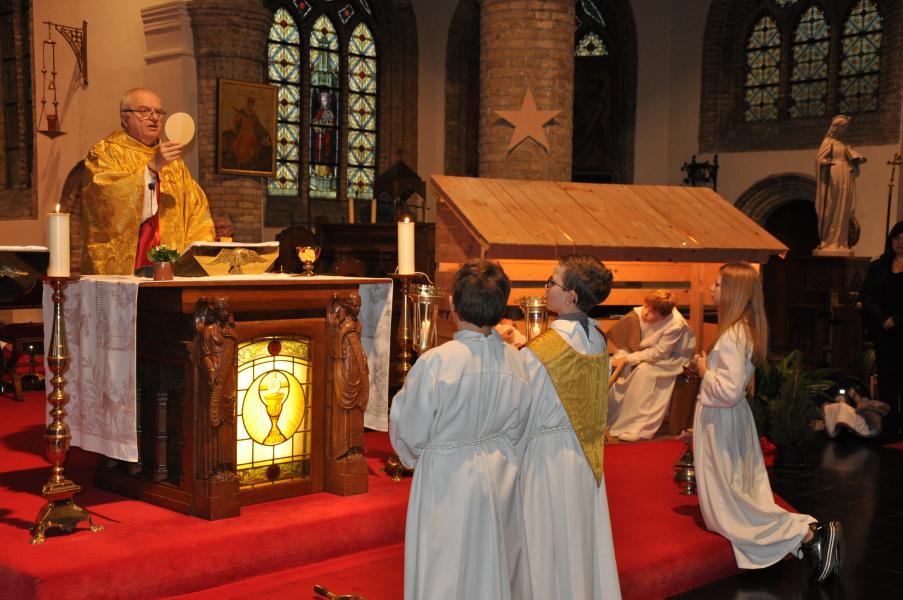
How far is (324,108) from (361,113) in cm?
72

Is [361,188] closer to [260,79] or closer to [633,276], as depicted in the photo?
[260,79]

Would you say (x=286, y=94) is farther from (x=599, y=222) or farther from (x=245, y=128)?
(x=599, y=222)

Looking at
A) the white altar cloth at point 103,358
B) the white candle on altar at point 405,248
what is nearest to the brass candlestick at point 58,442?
the white altar cloth at point 103,358

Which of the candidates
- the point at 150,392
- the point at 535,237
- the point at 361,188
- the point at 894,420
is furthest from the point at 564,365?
the point at 361,188

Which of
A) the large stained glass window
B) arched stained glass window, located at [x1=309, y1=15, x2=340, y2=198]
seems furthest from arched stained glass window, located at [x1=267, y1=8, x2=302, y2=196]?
arched stained glass window, located at [x1=309, y1=15, x2=340, y2=198]

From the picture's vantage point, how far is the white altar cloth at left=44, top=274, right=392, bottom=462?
428cm

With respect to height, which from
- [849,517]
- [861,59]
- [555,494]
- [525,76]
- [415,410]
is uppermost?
[861,59]

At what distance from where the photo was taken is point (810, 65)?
56.0 ft

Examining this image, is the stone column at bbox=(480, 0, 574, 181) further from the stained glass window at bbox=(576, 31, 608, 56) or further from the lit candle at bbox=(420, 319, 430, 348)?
the stained glass window at bbox=(576, 31, 608, 56)

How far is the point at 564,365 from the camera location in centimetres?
347

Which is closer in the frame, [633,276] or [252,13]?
[633,276]

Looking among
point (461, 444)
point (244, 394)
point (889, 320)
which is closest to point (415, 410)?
point (461, 444)

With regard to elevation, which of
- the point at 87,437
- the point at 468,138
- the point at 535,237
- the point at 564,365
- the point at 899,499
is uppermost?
the point at 468,138

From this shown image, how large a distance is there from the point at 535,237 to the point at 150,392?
3284mm
